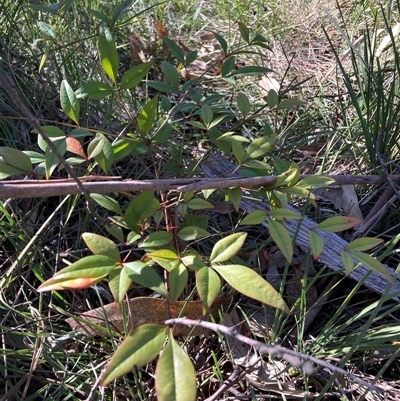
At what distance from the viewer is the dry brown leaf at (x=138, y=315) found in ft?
3.59

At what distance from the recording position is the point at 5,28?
1830 millimetres

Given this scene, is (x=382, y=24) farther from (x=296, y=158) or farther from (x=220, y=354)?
(x=220, y=354)

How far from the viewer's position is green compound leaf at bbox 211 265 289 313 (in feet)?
2.33

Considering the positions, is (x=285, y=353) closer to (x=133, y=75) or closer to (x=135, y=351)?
(x=135, y=351)

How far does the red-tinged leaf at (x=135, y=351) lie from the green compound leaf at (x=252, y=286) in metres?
0.13

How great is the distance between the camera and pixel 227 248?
2.72 ft

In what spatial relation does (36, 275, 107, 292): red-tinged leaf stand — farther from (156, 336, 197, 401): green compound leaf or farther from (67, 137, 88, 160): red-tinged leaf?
(67, 137, 88, 160): red-tinged leaf

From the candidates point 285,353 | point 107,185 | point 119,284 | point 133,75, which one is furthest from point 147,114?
point 285,353

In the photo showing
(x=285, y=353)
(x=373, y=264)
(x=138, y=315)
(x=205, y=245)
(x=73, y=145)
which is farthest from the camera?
(x=205, y=245)

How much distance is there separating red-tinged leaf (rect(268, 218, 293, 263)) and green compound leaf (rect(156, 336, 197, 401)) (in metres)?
0.31

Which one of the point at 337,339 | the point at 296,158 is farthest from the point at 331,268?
the point at 296,158

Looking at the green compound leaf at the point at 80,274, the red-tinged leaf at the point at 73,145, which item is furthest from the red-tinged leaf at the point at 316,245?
the red-tinged leaf at the point at 73,145

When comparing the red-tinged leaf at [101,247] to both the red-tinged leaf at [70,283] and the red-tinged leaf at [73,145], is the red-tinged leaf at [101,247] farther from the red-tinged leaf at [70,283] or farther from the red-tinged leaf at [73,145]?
the red-tinged leaf at [73,145]

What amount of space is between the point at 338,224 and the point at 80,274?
1.62 ft
